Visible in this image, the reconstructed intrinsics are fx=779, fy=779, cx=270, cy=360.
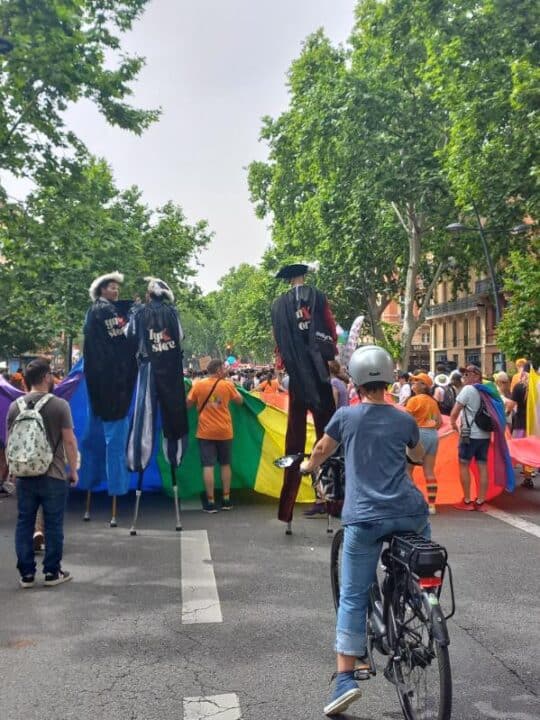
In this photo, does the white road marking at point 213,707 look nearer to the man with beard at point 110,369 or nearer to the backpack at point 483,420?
the man with beard at point 110,369

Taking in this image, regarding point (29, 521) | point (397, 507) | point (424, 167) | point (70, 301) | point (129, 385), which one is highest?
point (424, 167)

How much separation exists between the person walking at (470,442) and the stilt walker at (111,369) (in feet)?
12.5

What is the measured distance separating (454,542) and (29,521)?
3816 mm

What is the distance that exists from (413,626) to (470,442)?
602cm

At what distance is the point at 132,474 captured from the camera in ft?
29.6

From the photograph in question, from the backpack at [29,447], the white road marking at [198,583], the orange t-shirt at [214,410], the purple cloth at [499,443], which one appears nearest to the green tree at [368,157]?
the purple cloth at [499,443]

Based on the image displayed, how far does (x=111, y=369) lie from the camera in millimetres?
7797

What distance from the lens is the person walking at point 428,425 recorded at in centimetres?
877

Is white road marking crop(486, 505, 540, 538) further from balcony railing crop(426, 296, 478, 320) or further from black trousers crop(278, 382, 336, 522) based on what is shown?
balcony railing crop(426, 296, 478, 320)

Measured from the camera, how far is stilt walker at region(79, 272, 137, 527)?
7750 mm

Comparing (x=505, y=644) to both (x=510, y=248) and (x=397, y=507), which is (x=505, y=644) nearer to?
(x=397, y=507)

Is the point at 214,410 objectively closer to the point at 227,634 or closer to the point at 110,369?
the point at 110,369

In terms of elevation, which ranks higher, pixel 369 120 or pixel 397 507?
pixel 369 120

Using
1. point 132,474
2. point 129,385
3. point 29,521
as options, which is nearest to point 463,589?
point 29,521
